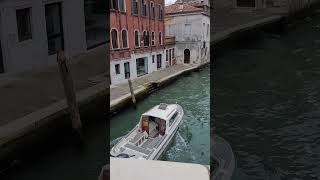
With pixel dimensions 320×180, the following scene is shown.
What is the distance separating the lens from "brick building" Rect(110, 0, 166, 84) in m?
1.58

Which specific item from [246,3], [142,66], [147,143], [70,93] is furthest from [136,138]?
[246,3]

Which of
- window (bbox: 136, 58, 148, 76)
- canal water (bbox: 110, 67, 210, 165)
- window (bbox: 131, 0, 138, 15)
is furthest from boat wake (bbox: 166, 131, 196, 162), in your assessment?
window (bbox: 131, 0, 138, 15)

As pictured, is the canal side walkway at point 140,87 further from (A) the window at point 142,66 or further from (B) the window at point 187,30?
(B) the window at point 187,30

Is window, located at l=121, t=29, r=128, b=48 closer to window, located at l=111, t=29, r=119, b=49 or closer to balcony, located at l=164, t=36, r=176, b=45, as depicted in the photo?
window, located at l=111, t=29, r=119, b=49

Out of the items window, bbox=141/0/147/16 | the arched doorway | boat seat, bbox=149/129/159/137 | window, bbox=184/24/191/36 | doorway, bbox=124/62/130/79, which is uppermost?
window, bbox=141/0/147/16

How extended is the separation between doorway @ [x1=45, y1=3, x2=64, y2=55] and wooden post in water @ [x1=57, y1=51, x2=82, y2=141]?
1.5 inches

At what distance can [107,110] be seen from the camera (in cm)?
183

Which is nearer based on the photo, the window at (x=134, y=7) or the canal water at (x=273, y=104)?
the window at (x=134, y=7)

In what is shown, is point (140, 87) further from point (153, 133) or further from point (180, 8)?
point (180, 8)

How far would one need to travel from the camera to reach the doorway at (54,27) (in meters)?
1.69

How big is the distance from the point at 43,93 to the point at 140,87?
1.34 feet

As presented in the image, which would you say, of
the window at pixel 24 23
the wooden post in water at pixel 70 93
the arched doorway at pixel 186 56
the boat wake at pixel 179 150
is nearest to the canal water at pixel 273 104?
the arched doorway at pixel 186 56

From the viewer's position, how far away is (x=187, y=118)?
5.43 feet

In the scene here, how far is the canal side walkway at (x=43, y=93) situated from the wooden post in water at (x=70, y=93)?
0.02 metres
